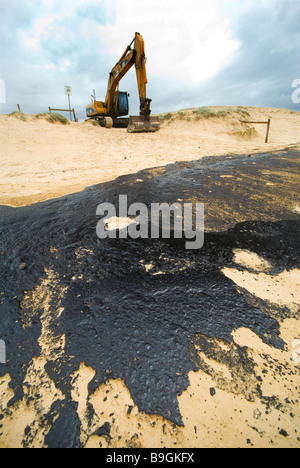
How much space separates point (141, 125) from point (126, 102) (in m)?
3.90

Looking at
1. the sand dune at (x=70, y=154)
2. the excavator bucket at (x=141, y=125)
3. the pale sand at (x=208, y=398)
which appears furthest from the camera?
the excavator bucket at (x=141, y=125)

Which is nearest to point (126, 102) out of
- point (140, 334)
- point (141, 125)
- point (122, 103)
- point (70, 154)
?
point (122, 103)

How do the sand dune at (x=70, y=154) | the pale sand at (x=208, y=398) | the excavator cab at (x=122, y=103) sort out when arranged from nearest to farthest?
the pale sand at (x=208, y=398)
the sand dune at (x=70, y=154)
the excavator cab at (x=122, y=103)

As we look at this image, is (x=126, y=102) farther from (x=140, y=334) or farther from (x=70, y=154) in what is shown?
(x=140, y=334)

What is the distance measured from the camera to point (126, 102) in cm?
1211

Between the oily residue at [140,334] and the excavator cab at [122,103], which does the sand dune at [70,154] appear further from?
the excavator cab at [122,103]

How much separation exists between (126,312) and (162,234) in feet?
2.57

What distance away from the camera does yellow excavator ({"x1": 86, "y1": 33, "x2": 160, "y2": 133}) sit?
8.30 meters

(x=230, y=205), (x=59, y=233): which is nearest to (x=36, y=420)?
(x=59, y=233)

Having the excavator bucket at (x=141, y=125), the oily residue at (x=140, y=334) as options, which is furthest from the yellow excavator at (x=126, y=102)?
the oily residue at (x=140, y=334)

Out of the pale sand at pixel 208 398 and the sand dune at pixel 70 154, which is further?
the sand dune at pixel 70 154

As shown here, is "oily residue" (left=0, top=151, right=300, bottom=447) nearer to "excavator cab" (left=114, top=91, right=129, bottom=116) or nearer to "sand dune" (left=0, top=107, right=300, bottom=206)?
"sand dune" (left=0, top=107, right=300, bottom=206)

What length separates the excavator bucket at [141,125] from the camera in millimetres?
9500
